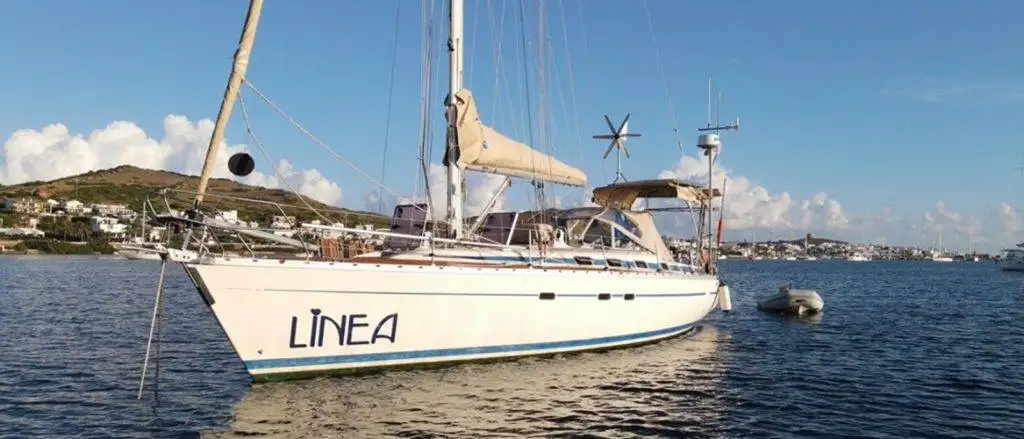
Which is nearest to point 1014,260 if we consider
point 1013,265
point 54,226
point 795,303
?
point 1013,265

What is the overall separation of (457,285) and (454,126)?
5.12m

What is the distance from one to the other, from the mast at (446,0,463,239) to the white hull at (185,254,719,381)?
117 inches

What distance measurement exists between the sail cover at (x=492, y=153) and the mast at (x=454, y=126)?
0.58ft

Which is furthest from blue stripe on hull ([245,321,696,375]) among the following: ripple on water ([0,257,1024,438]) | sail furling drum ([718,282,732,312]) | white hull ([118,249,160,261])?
sail furling drum ([718,282,732,312])

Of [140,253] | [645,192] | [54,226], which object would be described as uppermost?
[645,192]

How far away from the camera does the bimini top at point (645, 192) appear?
27.5m

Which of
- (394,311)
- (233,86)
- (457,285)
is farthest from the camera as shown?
(457,285)

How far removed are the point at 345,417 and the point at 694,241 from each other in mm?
20216

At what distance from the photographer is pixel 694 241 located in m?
30.6

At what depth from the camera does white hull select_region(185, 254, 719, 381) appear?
1482 cm

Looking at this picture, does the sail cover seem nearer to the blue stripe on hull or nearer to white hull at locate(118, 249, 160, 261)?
the blue stripe on hull

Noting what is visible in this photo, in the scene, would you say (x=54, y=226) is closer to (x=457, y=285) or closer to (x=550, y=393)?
(x=457, y=285)

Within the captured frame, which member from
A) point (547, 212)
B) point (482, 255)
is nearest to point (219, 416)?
point (482, 255)

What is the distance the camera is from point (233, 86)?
14016mm
